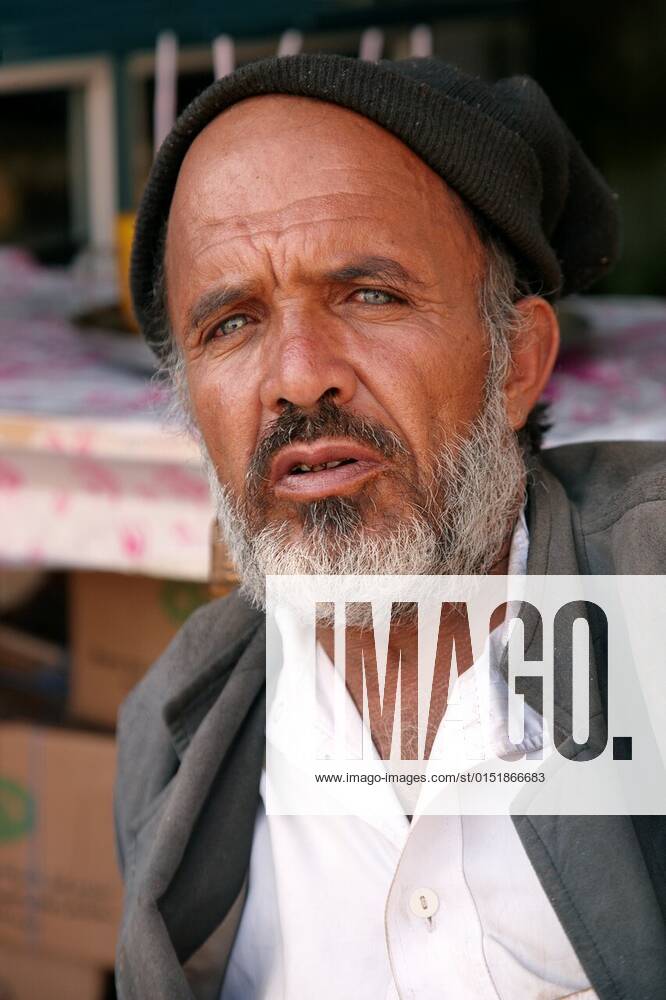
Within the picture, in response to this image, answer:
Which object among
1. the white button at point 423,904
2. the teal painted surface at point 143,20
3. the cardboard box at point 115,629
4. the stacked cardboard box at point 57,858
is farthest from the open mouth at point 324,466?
the teal painted surface at point 143,20

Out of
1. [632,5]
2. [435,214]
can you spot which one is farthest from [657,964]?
[632,5]

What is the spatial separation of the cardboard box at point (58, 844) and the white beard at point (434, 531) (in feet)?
3.16

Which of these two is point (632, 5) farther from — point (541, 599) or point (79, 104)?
point (541, 599)

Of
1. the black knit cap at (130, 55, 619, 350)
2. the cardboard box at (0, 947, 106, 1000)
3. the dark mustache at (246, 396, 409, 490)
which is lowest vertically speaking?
the cardboard box at (0, 947, 106, 1000)

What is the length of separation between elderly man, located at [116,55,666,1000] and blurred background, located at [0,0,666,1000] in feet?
0.99

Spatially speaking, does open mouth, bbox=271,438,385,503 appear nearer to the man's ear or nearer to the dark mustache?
the dark mustache

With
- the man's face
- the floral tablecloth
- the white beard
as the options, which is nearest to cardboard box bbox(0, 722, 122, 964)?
the floral tablecloth

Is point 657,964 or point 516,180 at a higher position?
point 516,180

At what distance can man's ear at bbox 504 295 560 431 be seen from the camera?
1.38 metres

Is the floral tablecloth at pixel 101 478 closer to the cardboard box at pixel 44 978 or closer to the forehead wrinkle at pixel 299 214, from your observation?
the forehead wrinkle at pixel 299 214

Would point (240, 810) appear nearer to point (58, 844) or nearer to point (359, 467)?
point (359, 467)

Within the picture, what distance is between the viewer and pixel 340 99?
4.04 feet

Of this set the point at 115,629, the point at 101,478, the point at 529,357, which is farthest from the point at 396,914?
the point at 115,629

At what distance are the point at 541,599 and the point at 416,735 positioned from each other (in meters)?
0.23
